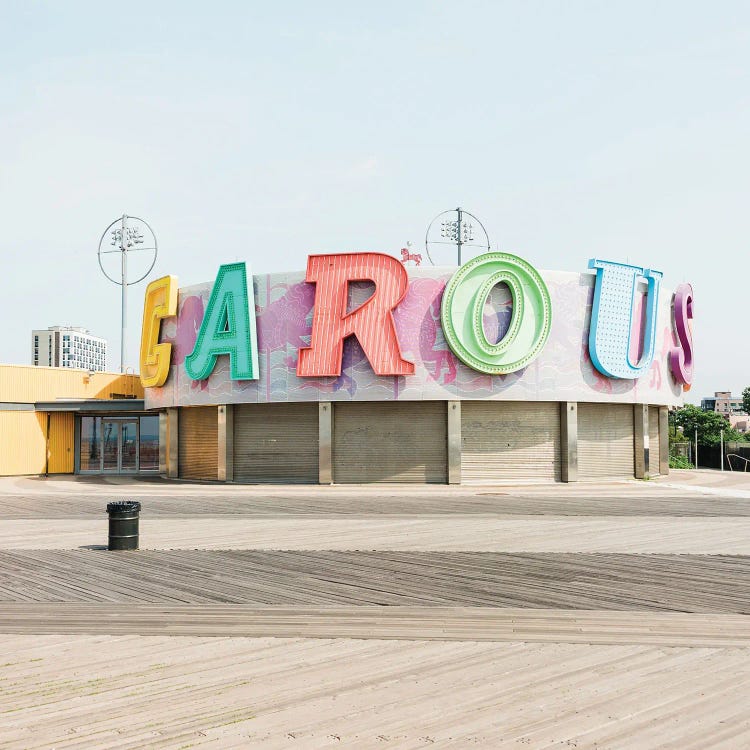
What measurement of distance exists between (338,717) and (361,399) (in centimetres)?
2635

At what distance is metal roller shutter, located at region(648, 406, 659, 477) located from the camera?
41122 mm

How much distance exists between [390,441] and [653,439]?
1587cm

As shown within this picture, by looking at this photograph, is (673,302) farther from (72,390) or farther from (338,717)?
(338,717)

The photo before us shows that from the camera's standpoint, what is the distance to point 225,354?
118 feet

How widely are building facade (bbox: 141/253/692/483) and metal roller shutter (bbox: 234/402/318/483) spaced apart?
0.21ft

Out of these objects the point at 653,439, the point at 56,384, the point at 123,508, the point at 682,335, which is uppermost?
the point at 682,335

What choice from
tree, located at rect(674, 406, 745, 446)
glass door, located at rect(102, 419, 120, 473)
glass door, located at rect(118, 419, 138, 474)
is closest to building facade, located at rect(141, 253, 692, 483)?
glass door, located at rect(118, 419, 138, 474)

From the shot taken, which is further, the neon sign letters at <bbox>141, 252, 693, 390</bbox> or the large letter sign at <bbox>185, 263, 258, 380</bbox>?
the large letter sign at <bbox>185, 263, 258, 380</bbox>

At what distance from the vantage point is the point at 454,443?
112ft

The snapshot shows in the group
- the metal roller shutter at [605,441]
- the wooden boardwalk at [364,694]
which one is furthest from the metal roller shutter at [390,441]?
the wooden boardwalk at [364,694]

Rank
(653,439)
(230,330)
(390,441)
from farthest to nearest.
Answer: (653,439)
(230,330)
(390,441)

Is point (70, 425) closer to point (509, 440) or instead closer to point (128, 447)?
point (128, 447)

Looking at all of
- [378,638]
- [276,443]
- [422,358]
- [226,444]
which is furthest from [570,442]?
[378,638]

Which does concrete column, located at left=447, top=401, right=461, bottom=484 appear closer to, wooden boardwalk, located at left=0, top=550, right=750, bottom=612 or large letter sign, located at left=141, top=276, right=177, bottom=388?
large letter sign, located at left=141, top=276, right=177, bottom=388
